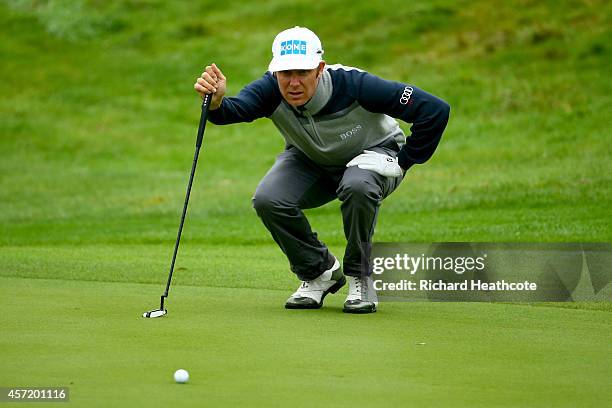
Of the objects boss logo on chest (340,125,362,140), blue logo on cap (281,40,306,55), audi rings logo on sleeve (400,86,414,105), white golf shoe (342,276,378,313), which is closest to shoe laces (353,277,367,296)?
white golf shoe (342,276,378,313)

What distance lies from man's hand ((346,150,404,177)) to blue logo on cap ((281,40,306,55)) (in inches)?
29.6

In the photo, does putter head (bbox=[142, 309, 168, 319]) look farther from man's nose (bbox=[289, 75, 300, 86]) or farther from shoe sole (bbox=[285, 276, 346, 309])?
man's nose (bbox=[289, 75, 300, 86])

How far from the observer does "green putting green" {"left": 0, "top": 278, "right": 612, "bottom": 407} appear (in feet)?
13.6

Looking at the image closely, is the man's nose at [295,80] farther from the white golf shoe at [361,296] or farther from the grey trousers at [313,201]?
the white golf shoe at [361,296]

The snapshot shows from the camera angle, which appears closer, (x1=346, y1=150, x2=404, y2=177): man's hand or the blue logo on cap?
the blue logo on cap

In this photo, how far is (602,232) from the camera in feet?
39.0

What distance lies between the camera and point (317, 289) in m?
6.96

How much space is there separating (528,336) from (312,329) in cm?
107

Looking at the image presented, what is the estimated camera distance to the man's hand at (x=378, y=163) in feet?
21.8

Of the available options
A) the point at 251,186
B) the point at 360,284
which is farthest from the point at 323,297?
the point at 251,186

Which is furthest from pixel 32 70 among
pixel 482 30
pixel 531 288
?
pixel 531 288

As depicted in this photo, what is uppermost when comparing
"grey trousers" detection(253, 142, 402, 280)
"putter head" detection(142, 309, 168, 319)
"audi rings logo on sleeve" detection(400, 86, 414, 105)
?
"audi rings logo on sleeve" detection(400, 86, 414, 105)

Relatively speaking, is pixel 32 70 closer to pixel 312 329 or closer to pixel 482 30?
pixel 482 30

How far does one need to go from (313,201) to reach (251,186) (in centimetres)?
1113
